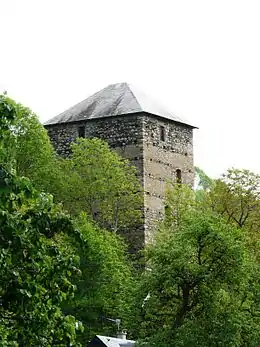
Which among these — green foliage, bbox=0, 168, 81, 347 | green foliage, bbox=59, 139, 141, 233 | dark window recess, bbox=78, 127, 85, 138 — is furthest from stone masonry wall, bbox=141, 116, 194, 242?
green foliage, bbox=0, 168, 81, 347

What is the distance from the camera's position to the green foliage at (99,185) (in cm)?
5569

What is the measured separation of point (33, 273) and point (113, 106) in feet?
153

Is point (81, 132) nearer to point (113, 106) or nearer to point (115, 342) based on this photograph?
point (113, 106)

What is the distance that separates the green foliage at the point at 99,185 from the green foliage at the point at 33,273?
3882 cm

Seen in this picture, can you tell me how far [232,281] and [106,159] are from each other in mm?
19635

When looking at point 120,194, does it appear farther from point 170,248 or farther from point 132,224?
point 170,248

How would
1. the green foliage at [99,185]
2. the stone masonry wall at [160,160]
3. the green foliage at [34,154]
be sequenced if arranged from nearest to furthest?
the green foliage at [34,154], the green foliage at [99,185], the stone masonry wall at [160,160]

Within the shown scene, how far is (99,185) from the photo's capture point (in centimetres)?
5594

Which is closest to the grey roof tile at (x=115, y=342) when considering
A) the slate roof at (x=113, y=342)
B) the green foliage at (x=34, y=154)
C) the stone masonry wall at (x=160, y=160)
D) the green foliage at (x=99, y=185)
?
the slate roof at (x=113, y=342)

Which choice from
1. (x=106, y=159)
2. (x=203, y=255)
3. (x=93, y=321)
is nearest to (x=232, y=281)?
(x=203, y=255)

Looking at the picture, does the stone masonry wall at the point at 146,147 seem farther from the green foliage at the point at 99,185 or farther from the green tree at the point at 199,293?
the green tree at the point at 199,293

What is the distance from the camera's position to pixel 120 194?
56.7 m

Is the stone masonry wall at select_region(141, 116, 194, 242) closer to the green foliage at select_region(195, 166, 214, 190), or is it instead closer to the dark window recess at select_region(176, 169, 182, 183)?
the dark window recess at select_region(176, 169, 182, 183)

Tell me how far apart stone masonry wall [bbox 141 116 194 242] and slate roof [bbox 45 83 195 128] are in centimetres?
61
